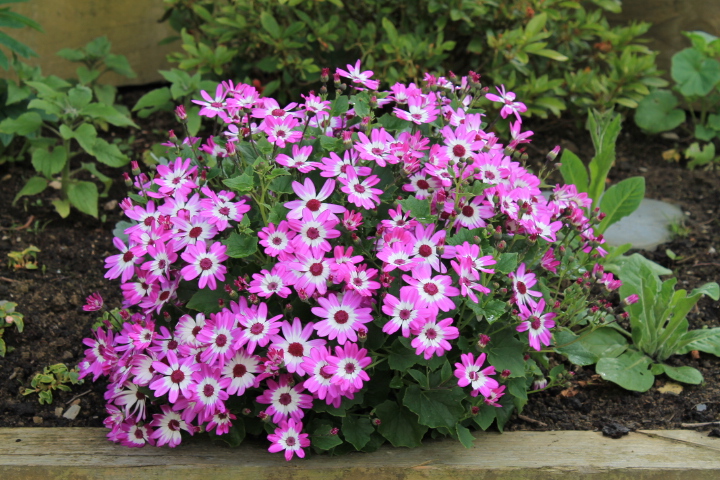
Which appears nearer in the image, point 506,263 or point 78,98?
point 506,263

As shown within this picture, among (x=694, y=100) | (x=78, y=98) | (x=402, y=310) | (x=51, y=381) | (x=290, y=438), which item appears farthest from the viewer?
(x=694, y=100)

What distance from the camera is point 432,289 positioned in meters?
1.63

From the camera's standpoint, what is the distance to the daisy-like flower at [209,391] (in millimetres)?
1688

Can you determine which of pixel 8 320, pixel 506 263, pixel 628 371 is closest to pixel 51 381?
pixel 8 320

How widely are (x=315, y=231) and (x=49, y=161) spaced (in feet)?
5.31

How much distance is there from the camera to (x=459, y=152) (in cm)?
188

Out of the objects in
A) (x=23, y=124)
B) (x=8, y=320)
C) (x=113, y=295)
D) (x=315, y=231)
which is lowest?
(x=113, y=295)

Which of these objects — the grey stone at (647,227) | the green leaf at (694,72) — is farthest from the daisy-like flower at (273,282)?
the green leaf at (694,72)

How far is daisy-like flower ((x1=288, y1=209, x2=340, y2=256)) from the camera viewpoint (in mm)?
1670

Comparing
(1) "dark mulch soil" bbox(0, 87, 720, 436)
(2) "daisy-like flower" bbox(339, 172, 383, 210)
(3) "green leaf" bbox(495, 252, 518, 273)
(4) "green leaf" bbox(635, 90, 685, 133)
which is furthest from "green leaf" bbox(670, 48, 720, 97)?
(2) "daisy-like flower" bbox(339, 172, 383, 210)

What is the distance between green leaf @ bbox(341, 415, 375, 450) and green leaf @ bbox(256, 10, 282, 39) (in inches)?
78.8

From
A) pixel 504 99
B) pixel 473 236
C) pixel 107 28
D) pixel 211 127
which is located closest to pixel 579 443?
pixel 473 236

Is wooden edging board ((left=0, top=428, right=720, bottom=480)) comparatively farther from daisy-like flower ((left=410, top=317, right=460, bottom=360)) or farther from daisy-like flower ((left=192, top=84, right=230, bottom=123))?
daisy-like flower ((left=192, top=84, right=230, bottom=123))

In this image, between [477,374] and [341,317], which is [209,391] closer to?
[341,317]
